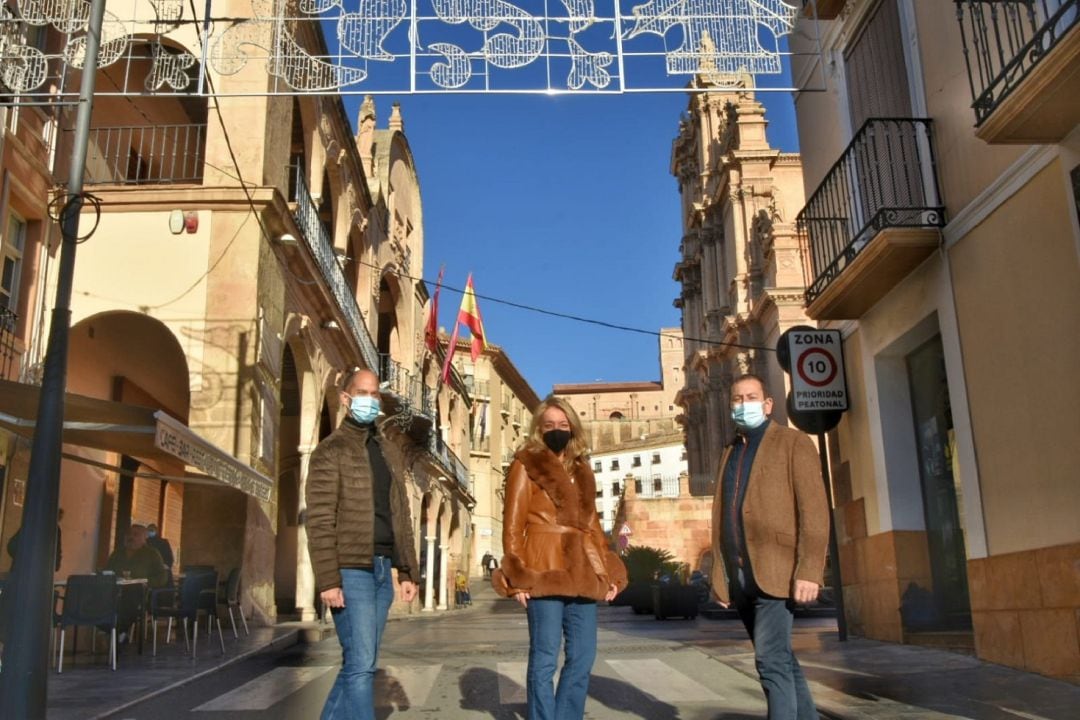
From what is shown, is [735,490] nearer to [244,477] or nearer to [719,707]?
[719,707]

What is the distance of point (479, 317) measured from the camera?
106 feet

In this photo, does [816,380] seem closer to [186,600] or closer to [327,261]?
[186,600]

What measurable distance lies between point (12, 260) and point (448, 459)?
89.4 ft

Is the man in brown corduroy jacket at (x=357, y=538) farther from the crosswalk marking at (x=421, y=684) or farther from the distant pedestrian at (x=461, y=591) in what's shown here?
the distant pedestrian at (x=461, y=591)

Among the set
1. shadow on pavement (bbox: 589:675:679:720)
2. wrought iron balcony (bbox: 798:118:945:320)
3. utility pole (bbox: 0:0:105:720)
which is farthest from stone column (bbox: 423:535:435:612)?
utility pole (bbox: 0:0:105:720)

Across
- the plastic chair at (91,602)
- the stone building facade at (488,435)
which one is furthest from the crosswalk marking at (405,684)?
the stone building facade at (488,435)

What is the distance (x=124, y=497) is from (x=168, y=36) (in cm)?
784

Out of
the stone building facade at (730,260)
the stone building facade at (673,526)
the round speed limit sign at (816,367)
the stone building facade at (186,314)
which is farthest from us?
the stone building facade at (673,526)

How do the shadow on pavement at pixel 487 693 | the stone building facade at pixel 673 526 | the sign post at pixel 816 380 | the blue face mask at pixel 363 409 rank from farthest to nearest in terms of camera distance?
the stone building facade at pixel 673 526, the sign post at pixel 816 380, the shadow on pavement at pixel 487 693, the blue face mask at pixel 363 409

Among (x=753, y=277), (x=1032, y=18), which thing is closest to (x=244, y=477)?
(x=1032, y=18)

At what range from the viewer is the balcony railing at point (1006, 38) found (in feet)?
21.8

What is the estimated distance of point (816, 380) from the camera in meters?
11.8

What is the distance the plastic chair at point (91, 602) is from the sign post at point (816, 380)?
744cm

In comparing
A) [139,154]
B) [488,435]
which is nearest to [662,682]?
[139,154]
